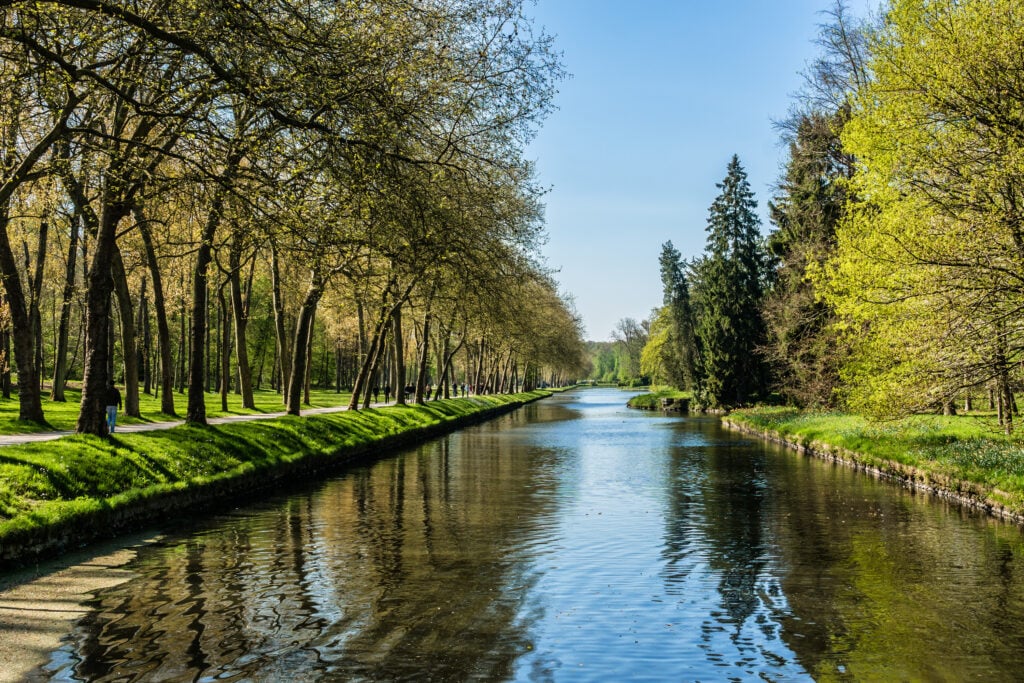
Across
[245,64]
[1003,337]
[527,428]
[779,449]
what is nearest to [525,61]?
[245,64]

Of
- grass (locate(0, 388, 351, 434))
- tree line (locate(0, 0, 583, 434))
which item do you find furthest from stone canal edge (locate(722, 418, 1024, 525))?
grass (locate(0, 388, 351, 434))

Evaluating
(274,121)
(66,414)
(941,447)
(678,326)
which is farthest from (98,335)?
(678,326)

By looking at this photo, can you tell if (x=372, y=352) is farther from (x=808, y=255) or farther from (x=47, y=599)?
(x=47, y=599)

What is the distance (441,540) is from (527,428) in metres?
37.0

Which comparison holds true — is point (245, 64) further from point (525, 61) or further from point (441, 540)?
point (441, 540)

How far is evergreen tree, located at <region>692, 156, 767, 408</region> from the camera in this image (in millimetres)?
63219

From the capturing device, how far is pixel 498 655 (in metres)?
9.80

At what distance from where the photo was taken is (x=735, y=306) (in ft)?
209

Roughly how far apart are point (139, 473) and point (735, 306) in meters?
51.8

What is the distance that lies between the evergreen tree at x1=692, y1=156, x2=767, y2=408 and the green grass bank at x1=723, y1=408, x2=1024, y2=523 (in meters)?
23.3

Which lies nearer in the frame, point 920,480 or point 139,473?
point 139,473

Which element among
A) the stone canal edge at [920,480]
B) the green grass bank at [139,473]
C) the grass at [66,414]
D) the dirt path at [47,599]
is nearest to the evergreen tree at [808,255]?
the stone canal edge at [920,480]

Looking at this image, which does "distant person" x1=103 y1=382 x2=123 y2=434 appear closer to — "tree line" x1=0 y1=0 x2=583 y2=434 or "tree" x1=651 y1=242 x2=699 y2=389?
"tree line" x1=0 y1=0 x2=583 y2=434

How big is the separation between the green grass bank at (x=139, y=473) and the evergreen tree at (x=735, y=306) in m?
37.8
